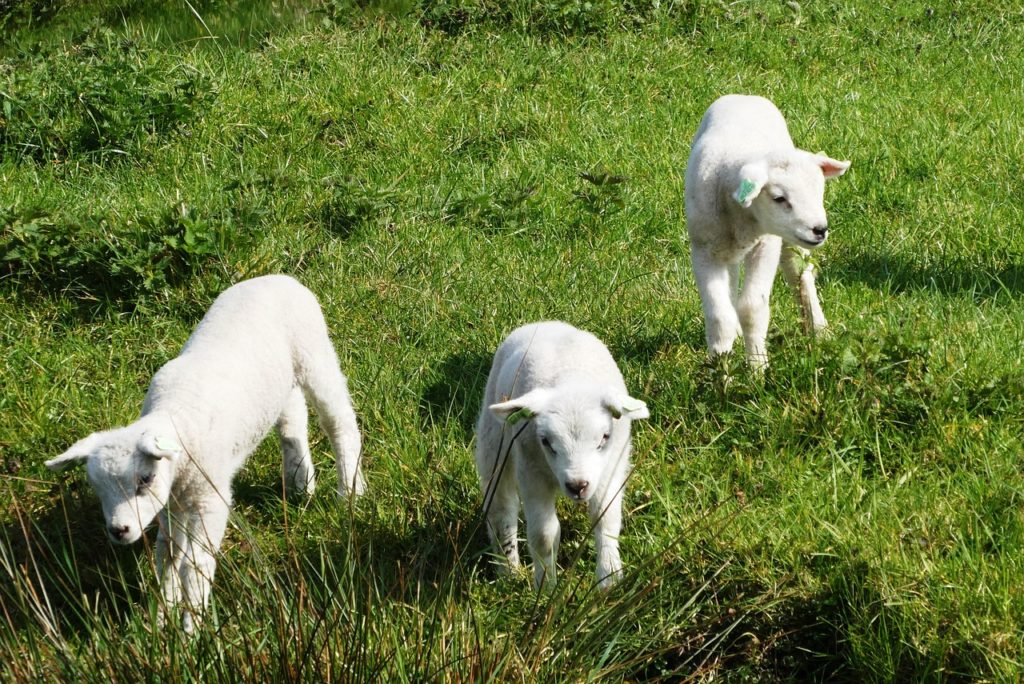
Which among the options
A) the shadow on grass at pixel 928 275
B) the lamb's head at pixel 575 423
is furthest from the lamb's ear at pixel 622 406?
the shadow on grass at pixel 928 275

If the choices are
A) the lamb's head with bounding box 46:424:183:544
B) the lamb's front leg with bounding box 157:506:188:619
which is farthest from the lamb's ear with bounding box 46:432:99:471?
the lamb's front leg with bounding box 157:506:188:619

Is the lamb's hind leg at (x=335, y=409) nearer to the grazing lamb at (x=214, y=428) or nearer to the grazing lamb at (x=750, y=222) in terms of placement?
the grazing lamb at (x=214, y=428)

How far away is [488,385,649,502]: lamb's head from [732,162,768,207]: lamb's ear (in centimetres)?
151

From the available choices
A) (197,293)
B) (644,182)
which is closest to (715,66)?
(644,182)

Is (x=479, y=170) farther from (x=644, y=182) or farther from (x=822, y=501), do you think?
(x=822, y=501)

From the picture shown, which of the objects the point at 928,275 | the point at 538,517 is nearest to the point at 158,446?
the point at 538,517

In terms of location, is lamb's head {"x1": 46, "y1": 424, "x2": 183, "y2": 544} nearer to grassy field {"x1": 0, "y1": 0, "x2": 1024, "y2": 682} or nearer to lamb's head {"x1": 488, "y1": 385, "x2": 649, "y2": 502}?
grassy field {"x1": 0, "y1": 0, "x2": 1024, "y2": 682}

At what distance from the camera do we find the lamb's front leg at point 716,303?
528 centimetres

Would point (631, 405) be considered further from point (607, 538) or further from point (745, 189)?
point (745, 189)

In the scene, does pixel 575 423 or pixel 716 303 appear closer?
pixel 575 423

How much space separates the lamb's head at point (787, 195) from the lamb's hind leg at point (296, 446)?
2.08 meters

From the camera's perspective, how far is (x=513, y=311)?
19.9 ft

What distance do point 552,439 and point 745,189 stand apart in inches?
70.9

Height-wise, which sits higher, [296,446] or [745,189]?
[745,189]
